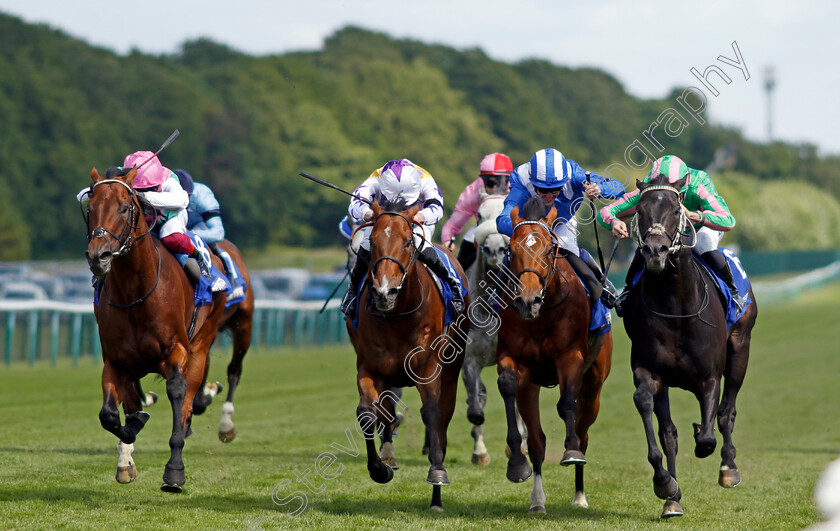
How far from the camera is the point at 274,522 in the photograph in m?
6.16

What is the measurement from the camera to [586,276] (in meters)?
7.01

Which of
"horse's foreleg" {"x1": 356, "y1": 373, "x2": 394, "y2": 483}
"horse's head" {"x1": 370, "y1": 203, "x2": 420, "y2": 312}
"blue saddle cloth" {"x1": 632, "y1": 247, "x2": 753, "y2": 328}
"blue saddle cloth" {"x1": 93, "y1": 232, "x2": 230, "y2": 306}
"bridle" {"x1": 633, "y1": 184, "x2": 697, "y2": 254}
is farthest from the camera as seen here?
"blue saddle cloth" {"x1": 93, "y1": 232, "x2": 230, "y2": 306}

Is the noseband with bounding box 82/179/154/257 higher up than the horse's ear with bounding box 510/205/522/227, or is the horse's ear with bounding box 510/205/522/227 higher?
the horse's ear with bounding box 510/205/522/227

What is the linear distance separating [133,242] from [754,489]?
182 inches

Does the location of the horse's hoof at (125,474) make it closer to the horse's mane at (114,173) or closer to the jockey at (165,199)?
the jockey at (165,199)

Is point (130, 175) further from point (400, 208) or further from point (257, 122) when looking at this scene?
point (257, 122)

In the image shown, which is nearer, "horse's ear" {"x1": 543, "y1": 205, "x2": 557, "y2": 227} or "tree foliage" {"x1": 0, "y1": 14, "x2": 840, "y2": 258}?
"horse's ear" {"x1": 543, "y1": 205, "x2": 557, "y2": 227}

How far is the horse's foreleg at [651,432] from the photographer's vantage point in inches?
254

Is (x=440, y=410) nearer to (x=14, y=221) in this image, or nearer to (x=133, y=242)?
(x=133, y=242)

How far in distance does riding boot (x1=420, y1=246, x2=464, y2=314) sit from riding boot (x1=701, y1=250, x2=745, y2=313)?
5.51ft

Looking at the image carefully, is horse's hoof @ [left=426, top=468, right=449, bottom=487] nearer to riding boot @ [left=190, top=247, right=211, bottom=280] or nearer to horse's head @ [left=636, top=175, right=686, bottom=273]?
horse's head @ [left=636, top=175, right=686, bottom=273]

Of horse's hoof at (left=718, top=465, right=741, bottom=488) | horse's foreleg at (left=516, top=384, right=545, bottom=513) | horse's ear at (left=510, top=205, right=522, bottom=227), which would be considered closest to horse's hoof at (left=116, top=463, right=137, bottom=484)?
horse's foreleg at (left=516, top=384, right=545, bottom=513)

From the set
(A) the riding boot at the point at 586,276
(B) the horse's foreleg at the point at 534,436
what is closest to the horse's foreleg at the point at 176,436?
(B) the horse's foreleg at the point at 534,436

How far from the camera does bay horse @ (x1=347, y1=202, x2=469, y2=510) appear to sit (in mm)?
6426
